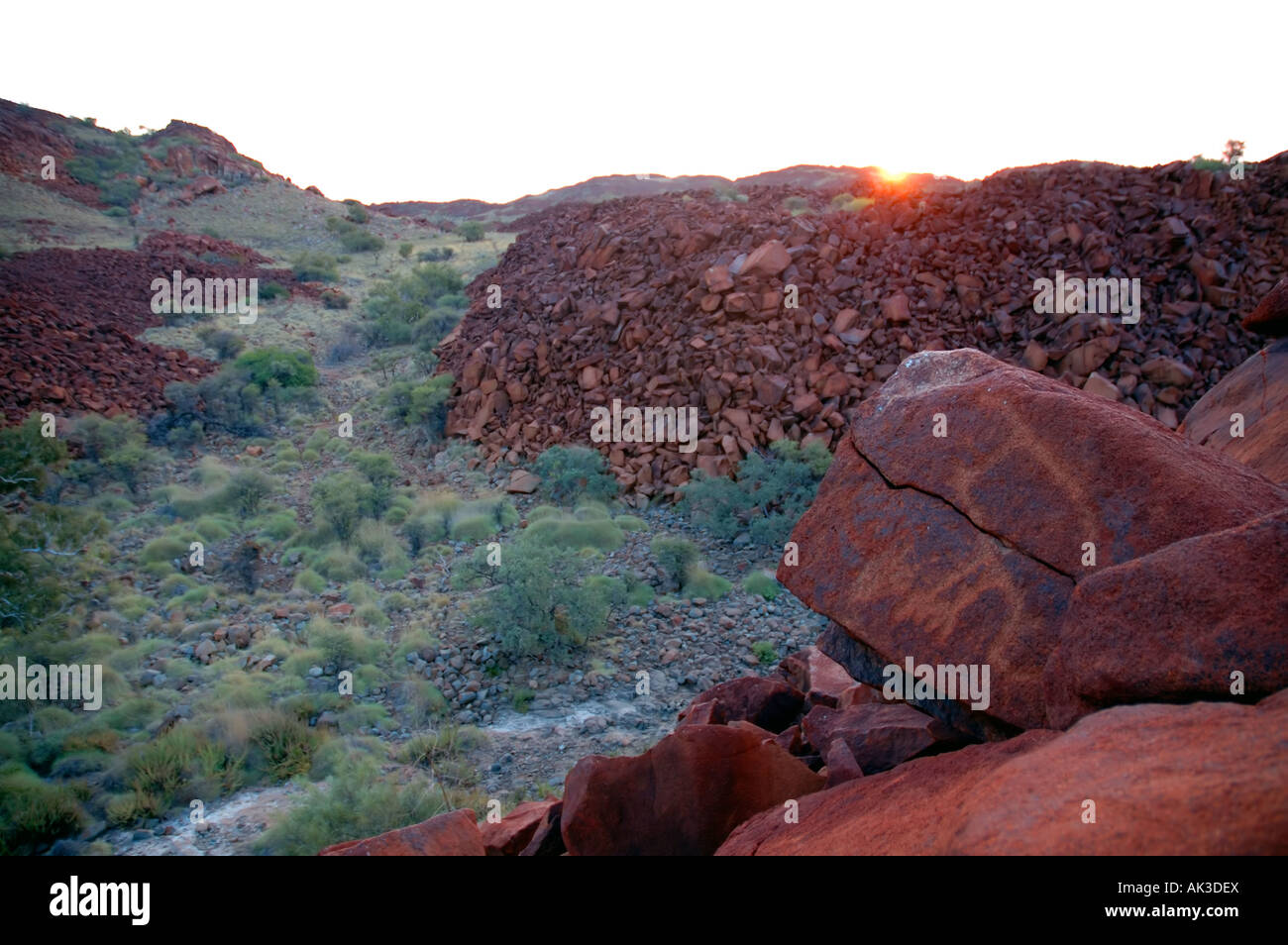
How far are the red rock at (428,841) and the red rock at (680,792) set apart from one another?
0.44 metres

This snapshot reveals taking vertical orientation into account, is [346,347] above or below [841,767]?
above

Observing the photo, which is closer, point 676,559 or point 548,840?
point 548,840

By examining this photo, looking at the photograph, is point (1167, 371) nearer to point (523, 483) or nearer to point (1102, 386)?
point (1102, 386)

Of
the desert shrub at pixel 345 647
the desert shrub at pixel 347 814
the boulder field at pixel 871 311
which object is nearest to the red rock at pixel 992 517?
the desert shrub at pixel 347 814

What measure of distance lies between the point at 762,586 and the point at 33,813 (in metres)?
7.01

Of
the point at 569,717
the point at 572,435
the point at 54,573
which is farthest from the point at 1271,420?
the point at 54,573

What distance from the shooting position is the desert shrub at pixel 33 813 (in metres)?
5.34

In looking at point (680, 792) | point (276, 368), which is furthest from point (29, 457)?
point (680, 792)

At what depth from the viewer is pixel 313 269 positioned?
26812 millimetres

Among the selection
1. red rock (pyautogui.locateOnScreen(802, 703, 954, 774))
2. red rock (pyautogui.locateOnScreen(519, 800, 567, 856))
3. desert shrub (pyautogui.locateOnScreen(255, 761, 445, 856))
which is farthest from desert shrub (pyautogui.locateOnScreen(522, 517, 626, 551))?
red rock (pyautogui.locateOnScreen(802, 703, 954, 774))

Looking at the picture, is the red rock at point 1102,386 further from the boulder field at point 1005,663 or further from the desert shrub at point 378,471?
the desert shrub at point 378,471

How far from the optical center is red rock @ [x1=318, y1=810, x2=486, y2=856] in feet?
10.1

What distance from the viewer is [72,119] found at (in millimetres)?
39594

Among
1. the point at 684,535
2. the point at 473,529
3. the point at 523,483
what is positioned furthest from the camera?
the point at 523,483
